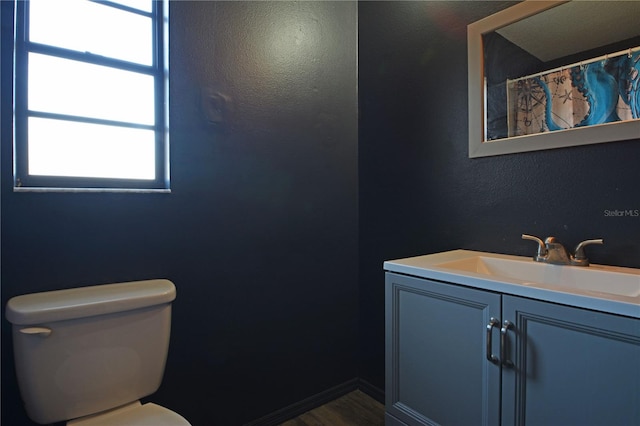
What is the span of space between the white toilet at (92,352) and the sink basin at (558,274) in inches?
40.5

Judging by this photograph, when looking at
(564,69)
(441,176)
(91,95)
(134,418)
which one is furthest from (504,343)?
(91,95)

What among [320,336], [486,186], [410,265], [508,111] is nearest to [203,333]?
[320,336]

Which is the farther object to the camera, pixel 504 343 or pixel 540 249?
pixel 540 249

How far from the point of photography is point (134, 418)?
40.6 inches

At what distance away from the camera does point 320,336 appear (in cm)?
181

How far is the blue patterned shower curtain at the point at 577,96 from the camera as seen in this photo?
3.60 ft

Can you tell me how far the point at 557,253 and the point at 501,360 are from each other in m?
0.49

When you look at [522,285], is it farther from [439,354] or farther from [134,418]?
[134,418]

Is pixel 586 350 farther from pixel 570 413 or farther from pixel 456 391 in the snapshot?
pixel 456 391

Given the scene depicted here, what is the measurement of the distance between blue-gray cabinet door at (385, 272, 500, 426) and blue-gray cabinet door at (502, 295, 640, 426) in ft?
0.18

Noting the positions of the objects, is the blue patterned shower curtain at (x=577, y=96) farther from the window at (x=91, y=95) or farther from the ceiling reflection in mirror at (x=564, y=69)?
the window at (x=91, y=95)

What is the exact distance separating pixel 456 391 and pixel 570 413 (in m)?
0.31

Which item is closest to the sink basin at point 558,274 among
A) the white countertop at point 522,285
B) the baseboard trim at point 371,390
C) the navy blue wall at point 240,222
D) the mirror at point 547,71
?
the white countertop at point 522,285

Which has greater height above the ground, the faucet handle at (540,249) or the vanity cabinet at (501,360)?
the faucet handle at (540,249)
